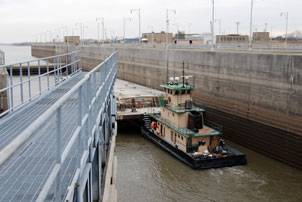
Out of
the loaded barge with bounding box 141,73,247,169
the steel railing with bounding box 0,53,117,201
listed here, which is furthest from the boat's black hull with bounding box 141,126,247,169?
the steel railing with bounding box 0,53,117,201

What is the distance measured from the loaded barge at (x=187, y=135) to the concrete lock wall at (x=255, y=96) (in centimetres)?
176

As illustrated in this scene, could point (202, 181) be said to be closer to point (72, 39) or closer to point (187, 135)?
point (187, 135)

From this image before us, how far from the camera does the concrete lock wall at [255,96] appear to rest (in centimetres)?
1898

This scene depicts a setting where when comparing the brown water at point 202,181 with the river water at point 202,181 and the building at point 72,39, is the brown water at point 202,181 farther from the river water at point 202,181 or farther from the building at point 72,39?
the building at point 72,39

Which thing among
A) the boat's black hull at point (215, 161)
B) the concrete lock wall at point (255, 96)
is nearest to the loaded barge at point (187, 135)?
the boat's black hull at point (215, 161)

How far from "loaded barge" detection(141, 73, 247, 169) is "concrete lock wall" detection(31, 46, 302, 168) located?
1.76 meters

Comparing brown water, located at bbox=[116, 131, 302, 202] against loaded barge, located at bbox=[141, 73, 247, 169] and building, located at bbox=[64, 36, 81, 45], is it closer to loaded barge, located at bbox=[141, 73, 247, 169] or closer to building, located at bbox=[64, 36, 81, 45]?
loaded barge, located at bbox=[141, 73, 247, 169]

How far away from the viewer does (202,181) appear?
17.1 metres

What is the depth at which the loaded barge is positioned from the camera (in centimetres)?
1853

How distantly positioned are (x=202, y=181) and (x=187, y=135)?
116 inches

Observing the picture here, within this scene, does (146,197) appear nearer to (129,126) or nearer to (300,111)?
(300,111)

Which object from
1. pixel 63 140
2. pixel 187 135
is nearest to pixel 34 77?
pixel 63 140

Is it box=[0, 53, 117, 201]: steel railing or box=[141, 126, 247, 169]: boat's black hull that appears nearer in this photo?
→ box=[0, 53, 117, 201]: steel railing

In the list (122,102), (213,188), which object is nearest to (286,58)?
(213,188)
